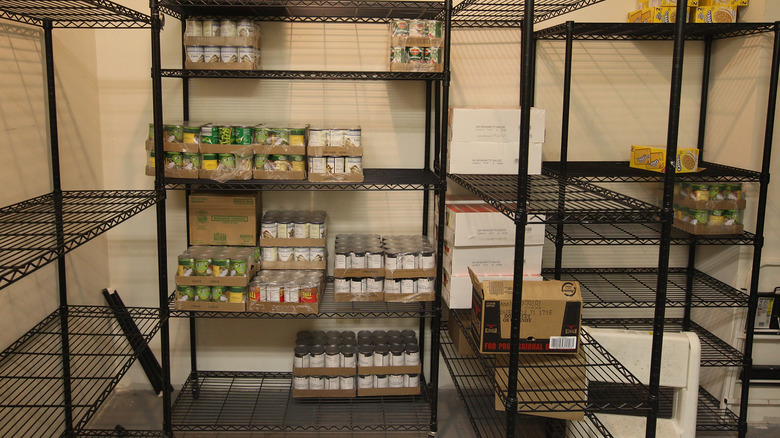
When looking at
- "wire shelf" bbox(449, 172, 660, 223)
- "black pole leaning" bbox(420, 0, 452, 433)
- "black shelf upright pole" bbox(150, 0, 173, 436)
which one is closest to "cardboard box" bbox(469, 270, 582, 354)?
"wire shelf" bbox(449, 172, 660, 223)

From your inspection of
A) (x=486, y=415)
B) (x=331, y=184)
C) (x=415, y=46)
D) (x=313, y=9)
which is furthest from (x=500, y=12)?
(x=486, y=415)

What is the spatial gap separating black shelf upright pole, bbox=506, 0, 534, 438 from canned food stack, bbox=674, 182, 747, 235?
1.40m

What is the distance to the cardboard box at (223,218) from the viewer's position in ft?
10.2

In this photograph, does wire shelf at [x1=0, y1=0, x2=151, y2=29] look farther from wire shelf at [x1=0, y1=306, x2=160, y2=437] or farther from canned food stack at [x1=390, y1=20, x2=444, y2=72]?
wire shelf at [x1=0, y1=306, x2=160, y2=437]

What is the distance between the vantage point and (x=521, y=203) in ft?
6.82

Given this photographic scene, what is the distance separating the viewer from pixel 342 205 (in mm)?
3408

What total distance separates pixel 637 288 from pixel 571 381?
1262 mm

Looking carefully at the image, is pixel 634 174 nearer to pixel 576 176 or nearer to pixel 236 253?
pixel 576 176

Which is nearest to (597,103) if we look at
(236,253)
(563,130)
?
(563,130)

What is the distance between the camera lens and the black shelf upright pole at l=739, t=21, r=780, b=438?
2939 millimetres

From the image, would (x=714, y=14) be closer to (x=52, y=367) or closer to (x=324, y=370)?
(x=324, y=370)

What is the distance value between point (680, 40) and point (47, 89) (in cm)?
245

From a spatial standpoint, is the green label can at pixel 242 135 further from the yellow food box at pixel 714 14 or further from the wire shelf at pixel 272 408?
the yellow food box at pixel 714 14

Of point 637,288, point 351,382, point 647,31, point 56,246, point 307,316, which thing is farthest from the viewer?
point 637,288
